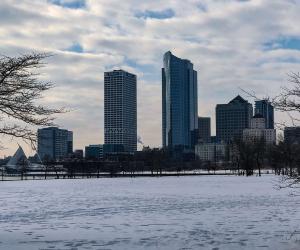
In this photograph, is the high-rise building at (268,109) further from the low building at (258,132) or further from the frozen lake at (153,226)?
the low building at (258,132)

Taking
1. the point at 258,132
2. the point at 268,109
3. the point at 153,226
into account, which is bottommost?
the point at 153,226

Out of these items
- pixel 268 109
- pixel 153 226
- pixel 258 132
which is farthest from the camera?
pixel 258 132

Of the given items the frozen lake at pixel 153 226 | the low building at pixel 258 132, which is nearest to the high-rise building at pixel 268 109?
the frozen lake at pixel 153 226

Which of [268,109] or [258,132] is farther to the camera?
[258,132]

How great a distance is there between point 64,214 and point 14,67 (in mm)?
11801

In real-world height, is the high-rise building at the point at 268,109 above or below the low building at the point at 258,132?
below

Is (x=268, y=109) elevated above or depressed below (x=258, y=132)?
below

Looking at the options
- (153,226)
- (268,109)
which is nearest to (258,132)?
(153,226)

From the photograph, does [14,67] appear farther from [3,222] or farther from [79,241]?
[3,222]

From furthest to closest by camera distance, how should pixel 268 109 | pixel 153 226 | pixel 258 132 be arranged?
pixel 258 132 < pixel 153 226 < pixel 268 109

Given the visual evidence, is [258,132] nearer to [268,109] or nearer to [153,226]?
[153,226]

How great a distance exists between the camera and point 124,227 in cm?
2098

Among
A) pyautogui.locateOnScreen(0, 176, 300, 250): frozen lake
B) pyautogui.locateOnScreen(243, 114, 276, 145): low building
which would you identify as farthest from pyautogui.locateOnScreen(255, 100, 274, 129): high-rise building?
pyautogui.locateOnScreen(243, 114, 276, 145): low building

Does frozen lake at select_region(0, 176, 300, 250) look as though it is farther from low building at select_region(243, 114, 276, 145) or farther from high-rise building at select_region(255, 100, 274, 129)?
low building at select_region(243, 114, 276, 145)
